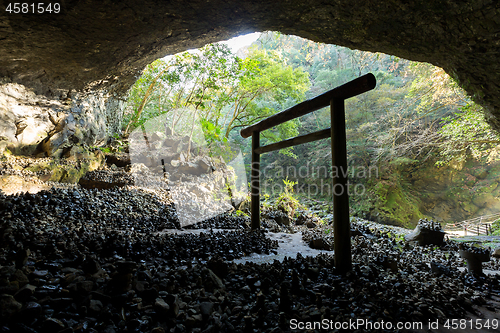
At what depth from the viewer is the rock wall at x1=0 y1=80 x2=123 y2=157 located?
488 centimetres

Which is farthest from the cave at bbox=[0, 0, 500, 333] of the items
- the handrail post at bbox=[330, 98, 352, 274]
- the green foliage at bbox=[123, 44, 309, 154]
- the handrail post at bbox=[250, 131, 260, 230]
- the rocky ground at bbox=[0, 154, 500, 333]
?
the green foliage at bbox=[123, 44, 309, 154]

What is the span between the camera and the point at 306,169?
1758 centimetres

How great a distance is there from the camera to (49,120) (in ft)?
19.0

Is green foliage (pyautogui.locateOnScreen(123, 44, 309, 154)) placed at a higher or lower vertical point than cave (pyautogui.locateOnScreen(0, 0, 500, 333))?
higher

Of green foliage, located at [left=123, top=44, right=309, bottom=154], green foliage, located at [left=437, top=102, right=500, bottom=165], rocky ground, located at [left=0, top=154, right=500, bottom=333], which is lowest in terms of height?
rocky ground, located at [left=0, top=154, right=500, bottom=333]

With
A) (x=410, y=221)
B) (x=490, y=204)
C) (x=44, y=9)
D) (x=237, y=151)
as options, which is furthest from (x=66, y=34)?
(x=490, y=204)

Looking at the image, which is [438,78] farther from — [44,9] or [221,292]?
[44,9]

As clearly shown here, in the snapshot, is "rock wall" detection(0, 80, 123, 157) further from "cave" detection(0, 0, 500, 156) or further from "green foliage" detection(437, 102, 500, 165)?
"green foliage" detection(437, 102, 500, 165)

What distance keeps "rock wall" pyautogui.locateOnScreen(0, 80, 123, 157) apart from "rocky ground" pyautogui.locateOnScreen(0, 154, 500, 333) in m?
2.97

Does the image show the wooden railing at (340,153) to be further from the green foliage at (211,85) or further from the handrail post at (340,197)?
the green foliage at (211,85)

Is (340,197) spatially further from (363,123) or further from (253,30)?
(363,123)

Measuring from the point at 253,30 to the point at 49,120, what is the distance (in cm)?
615

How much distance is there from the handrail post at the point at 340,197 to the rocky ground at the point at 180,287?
0.19m

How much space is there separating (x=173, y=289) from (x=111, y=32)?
326 cm
